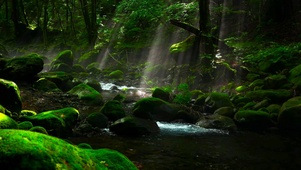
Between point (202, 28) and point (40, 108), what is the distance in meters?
8.96

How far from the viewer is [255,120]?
9898mm

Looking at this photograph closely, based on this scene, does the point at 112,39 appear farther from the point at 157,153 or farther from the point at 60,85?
the point at 157,153

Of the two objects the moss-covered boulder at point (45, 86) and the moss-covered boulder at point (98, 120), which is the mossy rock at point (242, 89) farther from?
the moss-covered boulder at point (45, 86)

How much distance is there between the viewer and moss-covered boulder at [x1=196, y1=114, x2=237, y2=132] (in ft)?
32.4

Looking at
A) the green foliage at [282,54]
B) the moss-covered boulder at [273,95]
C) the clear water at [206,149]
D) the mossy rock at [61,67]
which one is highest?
the green foliage at [282,54]

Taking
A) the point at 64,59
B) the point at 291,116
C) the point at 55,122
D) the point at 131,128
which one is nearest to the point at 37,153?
the point at 55,122

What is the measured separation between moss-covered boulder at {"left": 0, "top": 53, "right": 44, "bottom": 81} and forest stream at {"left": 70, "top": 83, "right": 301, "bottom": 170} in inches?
349

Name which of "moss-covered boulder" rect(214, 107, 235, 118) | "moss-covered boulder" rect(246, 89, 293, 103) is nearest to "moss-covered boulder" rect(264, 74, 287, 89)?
"moss-covered boulder" rect(246, 89, 293, 103)

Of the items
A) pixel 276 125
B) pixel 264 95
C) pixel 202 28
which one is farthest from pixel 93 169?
pixel 202 28

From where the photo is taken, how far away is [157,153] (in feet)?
23.8

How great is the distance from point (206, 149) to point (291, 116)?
11.4 ft

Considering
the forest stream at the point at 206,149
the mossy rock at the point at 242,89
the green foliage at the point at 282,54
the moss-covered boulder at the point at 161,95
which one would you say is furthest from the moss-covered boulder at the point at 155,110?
the green foliage at the point at 282,54

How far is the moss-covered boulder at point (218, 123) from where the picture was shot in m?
9.88

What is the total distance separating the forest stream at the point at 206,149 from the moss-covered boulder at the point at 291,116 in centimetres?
57
